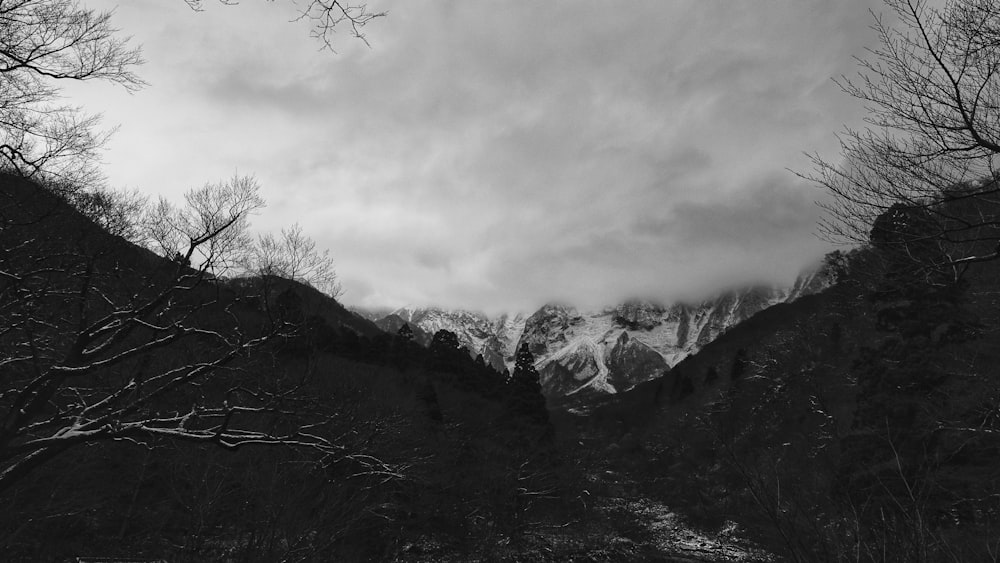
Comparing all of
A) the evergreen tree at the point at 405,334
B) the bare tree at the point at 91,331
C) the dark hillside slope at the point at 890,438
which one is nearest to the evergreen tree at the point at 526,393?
the evergreen tree at the point at 405,334

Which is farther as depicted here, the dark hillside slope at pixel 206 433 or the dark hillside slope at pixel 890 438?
the dark hillside slope at pixel 206 433

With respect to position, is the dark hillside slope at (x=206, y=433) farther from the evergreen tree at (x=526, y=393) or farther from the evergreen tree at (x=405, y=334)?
the evergreen tree at (x=405, y=334)

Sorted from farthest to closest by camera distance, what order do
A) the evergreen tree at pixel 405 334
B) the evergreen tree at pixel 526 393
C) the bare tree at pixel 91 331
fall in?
the evergreen tree at pixel 405 334 < the evergreen tree at pixel 526 393 < the bare tree at pixel 91 331

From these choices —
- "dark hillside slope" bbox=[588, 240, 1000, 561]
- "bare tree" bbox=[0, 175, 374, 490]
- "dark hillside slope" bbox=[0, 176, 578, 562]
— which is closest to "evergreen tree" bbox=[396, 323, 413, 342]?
"dark hillside slope" bbox=[0, 176, 578, 562]

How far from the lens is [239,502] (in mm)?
14664

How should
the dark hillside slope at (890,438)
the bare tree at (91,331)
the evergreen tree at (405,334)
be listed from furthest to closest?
the evergreen tree at (405,334), the bare tree at (91,331), the dark hillside slope at (890,438)

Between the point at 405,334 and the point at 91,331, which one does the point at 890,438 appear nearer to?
the point at 91,331

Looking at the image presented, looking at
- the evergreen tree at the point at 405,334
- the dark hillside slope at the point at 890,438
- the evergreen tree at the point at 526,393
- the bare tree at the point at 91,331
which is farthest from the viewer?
the evergreen tree at the point at 405,334

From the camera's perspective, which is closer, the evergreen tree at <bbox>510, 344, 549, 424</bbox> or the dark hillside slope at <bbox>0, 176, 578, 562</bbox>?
the dark hillside slope at <bbox>0, 176, 578, 562</bbox>

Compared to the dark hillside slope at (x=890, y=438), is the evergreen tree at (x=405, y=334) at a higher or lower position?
higher

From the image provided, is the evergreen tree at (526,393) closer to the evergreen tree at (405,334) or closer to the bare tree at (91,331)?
the evergreen tree at (405,334)

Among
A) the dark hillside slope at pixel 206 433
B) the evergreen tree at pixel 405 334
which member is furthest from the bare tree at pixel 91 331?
the evergreen tree at pixel 405 334

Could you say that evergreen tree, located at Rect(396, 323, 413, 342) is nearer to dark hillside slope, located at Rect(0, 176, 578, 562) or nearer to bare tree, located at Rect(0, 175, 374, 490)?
dark hillside slope, located at Rect(0, 176, 578, 562)

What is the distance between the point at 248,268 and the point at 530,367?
40.5 meters
